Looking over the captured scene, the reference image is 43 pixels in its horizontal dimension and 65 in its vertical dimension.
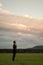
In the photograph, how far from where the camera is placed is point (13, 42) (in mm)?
22016

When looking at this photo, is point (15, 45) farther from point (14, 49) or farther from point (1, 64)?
point (1, 64)

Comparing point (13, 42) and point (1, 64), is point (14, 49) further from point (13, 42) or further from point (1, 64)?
point (1, 64)

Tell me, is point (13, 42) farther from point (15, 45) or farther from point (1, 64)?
point (1, 64)

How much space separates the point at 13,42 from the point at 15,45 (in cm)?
52

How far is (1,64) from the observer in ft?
63.4

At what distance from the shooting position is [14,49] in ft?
74.3

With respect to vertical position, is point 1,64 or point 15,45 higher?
point 15,45

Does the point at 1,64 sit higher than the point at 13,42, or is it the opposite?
the point at 13,42

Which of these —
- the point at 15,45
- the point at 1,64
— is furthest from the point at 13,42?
the point at 1,64

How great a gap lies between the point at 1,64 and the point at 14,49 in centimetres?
367

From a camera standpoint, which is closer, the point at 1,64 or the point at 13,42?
the point at 1,64

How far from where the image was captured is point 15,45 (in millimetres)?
22359

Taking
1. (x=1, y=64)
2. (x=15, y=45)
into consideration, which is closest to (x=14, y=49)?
(x=15, y=45)

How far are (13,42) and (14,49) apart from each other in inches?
39.7
